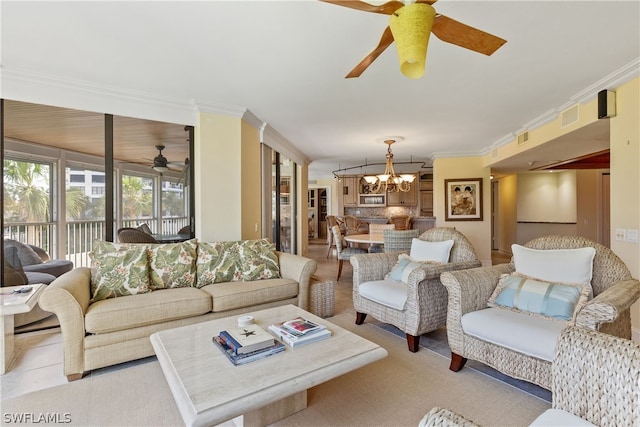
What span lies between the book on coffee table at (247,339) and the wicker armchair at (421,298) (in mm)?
1329

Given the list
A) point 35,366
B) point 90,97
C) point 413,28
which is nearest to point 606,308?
point 413,28

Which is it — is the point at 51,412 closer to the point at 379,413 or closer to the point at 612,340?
the point at 379,413

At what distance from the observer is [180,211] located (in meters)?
3.88

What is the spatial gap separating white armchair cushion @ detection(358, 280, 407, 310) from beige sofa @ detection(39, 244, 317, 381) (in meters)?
0.91

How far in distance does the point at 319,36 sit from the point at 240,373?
7.09ft

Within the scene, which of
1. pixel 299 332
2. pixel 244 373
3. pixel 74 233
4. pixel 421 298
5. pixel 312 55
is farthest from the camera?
pixel 74 233

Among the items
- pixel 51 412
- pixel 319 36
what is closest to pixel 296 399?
pixel 51 412

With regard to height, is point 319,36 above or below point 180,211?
above

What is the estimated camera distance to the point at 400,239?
396 cm

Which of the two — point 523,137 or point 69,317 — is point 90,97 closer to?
point 69,317

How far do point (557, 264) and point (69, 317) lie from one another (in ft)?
11.2

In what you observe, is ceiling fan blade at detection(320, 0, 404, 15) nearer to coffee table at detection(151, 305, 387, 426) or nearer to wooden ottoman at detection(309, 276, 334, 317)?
coffee table at detection(151, 305, 387, 426)

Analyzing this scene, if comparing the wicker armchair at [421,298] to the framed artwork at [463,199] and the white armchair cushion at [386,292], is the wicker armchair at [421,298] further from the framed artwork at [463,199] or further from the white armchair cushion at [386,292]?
the framed artwork at [463,199]

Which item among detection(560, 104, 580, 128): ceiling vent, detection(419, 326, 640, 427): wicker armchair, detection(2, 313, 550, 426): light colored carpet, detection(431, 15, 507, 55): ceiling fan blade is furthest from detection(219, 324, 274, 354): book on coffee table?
detection(560, 104, 580, 128): ceiling vent
